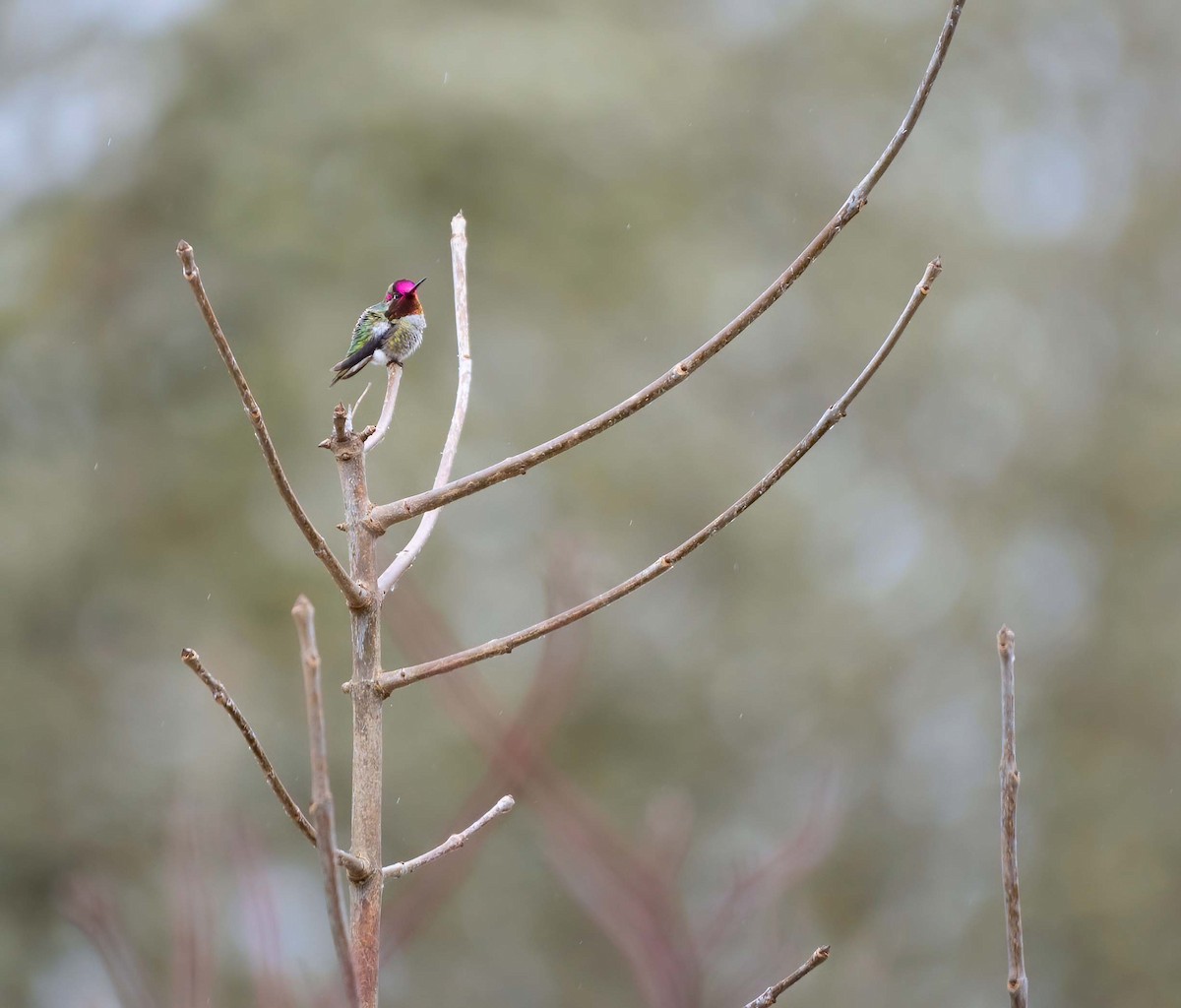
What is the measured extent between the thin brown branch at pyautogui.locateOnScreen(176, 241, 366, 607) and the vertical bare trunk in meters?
0.03

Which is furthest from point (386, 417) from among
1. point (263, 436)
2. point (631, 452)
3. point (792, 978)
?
point (631, 452)

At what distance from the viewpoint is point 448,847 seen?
1056 millimetres

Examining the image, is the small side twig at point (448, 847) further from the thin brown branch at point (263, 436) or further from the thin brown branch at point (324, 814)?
the thin brown branch at point (324, 814)

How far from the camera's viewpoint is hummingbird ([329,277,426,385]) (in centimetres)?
160

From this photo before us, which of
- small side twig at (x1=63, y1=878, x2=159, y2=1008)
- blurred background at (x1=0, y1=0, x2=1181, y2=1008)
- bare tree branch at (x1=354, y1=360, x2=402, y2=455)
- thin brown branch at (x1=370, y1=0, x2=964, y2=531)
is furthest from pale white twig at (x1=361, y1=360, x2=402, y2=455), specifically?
blurred background at (x1=0, y1=0, x2=1181, y2=1008)

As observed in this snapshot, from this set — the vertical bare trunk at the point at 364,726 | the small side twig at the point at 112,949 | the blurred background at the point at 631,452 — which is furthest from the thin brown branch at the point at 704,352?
the blurred background at the point at 631,452

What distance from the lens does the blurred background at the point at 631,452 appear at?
7.55 metres

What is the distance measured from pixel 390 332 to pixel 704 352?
728 millimetres

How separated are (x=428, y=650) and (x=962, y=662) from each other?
26.6 ft

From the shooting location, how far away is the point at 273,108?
28.9 feet

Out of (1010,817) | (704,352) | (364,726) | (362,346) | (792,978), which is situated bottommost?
(792,978)

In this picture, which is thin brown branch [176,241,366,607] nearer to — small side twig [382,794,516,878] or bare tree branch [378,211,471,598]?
bare tree branch [378,211,471,598]

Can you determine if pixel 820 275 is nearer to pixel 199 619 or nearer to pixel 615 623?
pixel 615 623

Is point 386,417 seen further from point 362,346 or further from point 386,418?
point 362,346
